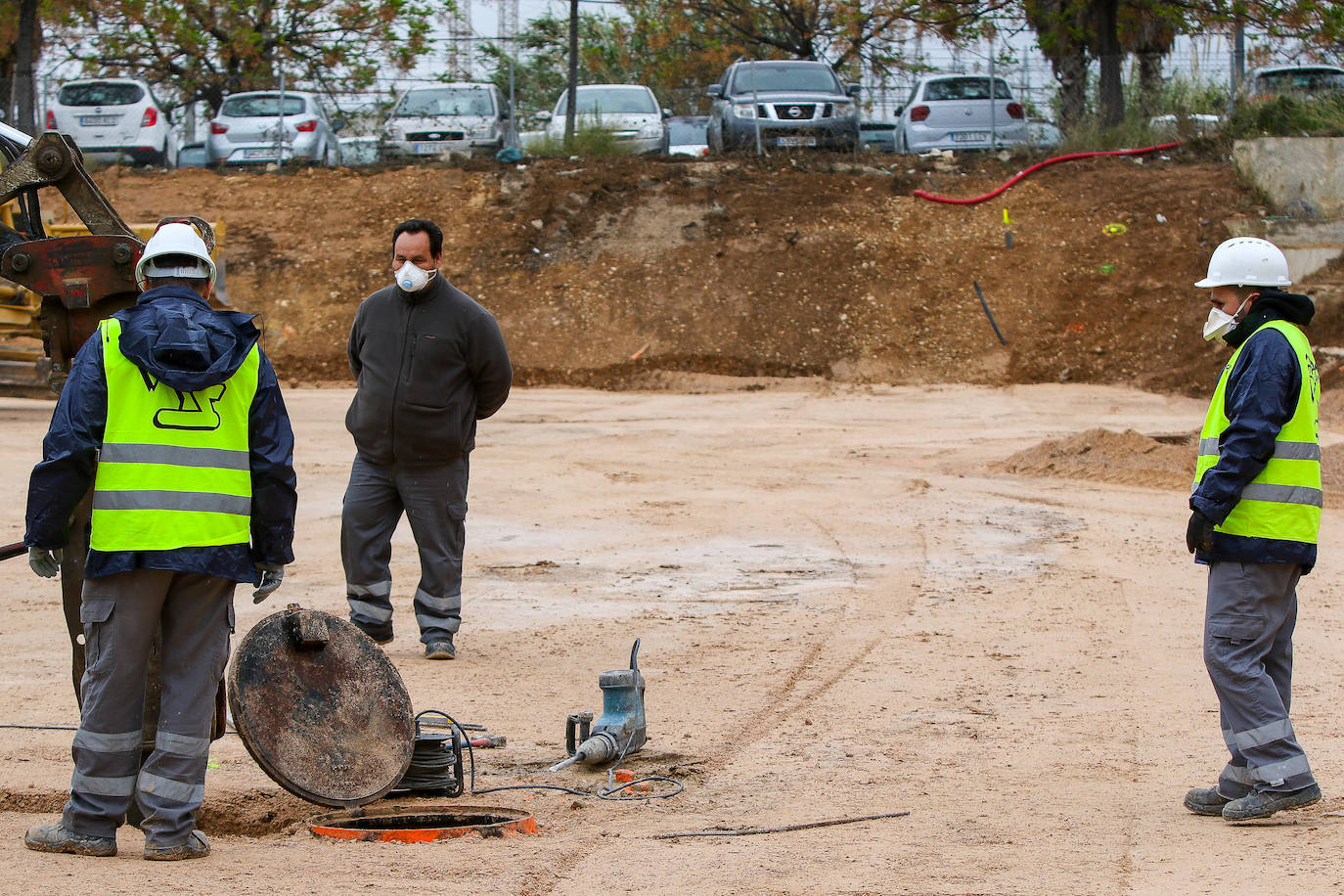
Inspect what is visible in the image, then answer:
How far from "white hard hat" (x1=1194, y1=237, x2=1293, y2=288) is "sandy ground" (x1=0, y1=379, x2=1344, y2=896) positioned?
175 centimetres

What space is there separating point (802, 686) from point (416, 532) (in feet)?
6.74

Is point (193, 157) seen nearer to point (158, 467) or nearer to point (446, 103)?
point (446, 103)

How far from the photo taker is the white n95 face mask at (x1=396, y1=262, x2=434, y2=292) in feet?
23.4

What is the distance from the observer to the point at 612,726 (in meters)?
5.53

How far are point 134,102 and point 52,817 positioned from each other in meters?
24.2

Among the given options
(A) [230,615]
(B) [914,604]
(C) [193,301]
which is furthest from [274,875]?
(B) [914,604]

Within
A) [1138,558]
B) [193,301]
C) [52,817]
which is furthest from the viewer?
[1138,558]

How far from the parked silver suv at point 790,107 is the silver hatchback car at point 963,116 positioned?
47.5 inches

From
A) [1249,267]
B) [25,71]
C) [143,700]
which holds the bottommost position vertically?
[143,700]

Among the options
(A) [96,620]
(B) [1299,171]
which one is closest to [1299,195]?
(B) [1299,171]

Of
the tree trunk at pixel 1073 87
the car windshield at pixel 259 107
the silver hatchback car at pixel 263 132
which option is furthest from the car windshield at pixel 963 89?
the car windshield at pixel 259 107

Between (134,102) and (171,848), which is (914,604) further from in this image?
(134,102)

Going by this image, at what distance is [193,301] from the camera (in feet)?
14.6

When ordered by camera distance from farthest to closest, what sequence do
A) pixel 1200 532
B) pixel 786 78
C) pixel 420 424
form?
1. pixel 786 78
2. pixel 420 424
3. pixel 1200 532
